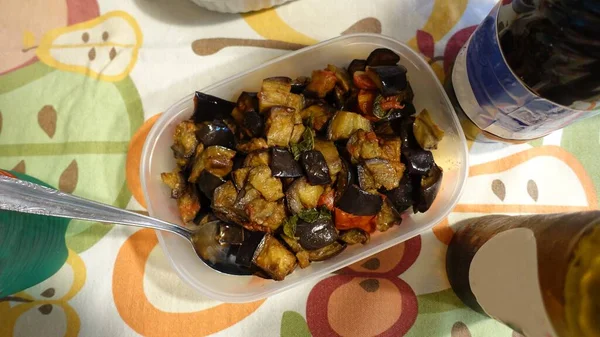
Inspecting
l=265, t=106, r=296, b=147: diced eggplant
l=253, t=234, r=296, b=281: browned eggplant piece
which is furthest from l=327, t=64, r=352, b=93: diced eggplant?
l=253, t=234, r=296, b=281: browned eggplant piece

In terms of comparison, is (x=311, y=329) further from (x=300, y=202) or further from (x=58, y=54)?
(x=58, y=54)

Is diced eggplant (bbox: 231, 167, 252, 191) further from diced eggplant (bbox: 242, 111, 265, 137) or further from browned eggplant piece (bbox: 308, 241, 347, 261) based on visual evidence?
browned eggplant piece (bbox: 308, 241, 347, 261)

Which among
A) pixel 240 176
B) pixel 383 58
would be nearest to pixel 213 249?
pixel 240 176

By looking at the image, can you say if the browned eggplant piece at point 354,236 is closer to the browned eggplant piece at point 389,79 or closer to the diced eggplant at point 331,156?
the diced eggplant at point 331,156

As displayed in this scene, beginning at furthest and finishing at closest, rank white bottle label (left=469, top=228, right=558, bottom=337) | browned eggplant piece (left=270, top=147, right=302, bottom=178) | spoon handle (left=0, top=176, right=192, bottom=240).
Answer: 1. browned eggplant piece (left=270, top=147, right=302, bottom=178)
2. spoon handle (left=0, top=176, right=192, bottom=240)
3. white bottle label (left=469, top=228, right=558, bottom=337)

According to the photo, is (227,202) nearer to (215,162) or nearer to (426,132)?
(215,162)

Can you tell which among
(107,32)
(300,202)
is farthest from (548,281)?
(107,32)
